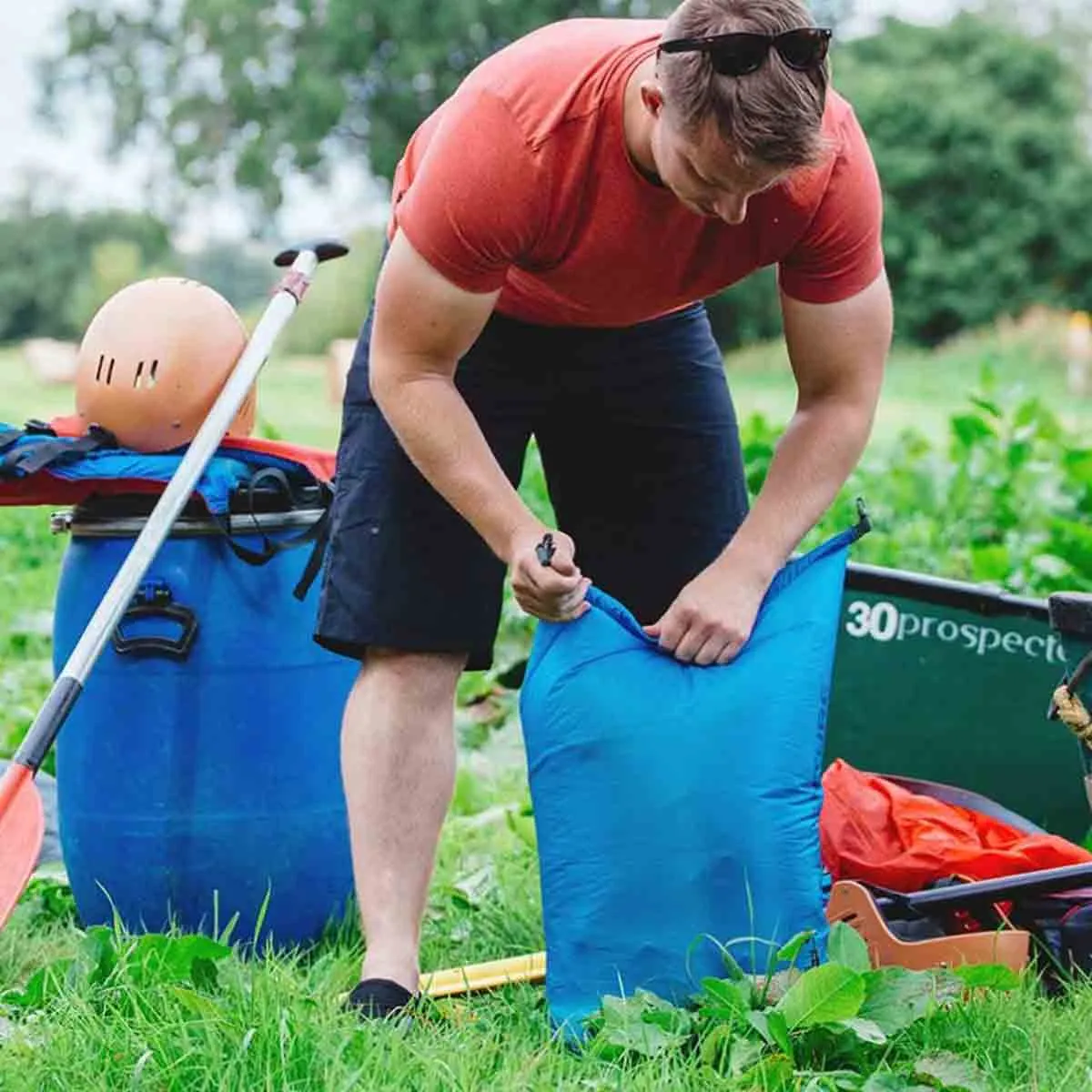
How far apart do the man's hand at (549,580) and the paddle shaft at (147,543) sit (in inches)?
27.9

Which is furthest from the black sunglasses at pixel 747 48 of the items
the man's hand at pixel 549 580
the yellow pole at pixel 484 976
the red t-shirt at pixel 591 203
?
the yellow pole at pixel 484 976

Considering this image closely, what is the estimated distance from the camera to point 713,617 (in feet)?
8.39

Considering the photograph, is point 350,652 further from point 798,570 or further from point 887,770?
point 887,770

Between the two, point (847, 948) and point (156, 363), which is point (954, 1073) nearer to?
point (847, 948)

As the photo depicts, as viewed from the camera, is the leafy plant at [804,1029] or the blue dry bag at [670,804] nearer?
the leafy plant at [804,1029]

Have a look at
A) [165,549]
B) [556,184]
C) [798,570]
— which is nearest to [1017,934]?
[798,570]

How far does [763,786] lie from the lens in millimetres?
2518

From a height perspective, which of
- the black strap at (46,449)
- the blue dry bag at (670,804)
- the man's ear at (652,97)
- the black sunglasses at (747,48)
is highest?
the black sunglasses at (747,48)

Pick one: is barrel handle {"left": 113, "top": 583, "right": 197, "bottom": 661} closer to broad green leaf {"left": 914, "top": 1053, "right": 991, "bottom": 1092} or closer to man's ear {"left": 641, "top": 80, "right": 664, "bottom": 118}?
man's ear {"left": 641, "top": 80, "right": 664, "bottom": 118}

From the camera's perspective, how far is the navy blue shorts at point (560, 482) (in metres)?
2.79

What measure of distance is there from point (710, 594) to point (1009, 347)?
71.1 ft

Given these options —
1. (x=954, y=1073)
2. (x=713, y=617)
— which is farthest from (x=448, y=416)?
(x=954, y=1073)

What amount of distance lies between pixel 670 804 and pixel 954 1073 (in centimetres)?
50

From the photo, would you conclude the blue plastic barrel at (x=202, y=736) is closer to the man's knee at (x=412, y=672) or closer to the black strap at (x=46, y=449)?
the black strap at (x=46, y=449)
